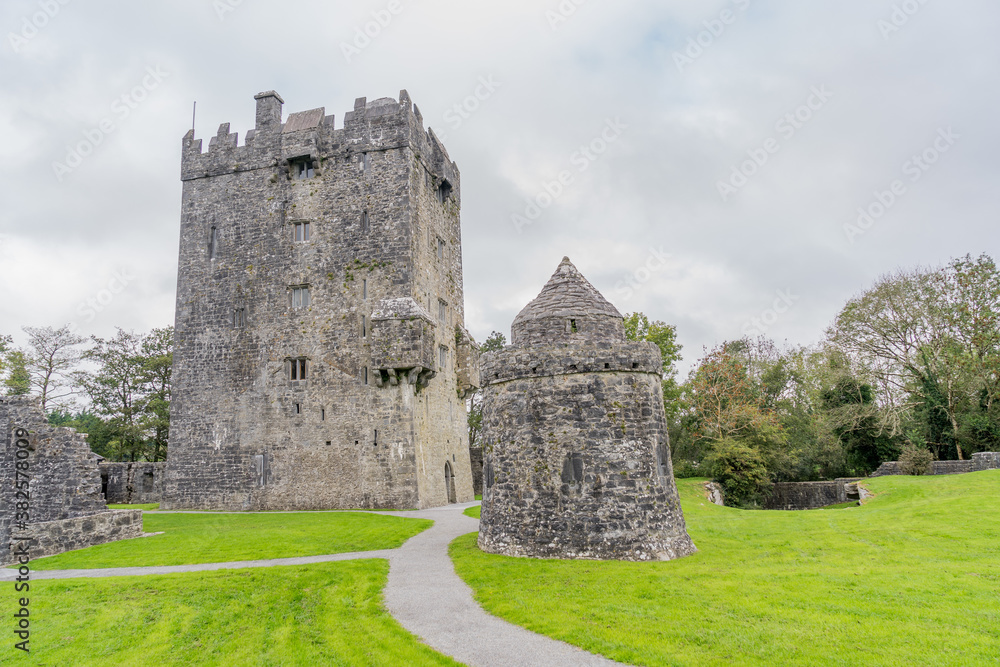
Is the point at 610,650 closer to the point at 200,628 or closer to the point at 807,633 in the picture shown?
the point at 807,633

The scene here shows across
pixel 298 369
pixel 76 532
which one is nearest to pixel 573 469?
pixel 76 532

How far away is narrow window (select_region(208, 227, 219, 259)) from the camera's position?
1133 inches

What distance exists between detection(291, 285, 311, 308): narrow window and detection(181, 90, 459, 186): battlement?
5758 millimetres

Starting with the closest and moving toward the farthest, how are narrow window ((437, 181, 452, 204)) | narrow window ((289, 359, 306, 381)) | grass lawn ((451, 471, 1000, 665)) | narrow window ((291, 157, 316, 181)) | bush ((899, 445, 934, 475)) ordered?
grass lawn ((451, 471, 1000, 665)) → narrow window ((289, 359, 306, 381)) → bush ((899, 445, 934, 475)) → narrow window ((291, 157, 316, 181)) → narrow window ((437, 181, 452, 204))

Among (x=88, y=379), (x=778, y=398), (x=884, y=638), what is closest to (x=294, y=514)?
(x=884, y=638)

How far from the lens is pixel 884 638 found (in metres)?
7.00

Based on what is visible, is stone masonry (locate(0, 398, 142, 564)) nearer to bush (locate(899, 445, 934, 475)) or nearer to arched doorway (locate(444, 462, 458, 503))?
arched doorway (locate(444, 462, 458, 503))

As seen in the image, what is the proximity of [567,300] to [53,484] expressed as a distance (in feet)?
48.1

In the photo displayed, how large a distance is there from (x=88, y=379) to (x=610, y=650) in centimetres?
4432

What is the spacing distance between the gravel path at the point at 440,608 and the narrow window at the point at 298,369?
13.1m

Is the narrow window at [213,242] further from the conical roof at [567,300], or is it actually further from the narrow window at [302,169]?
the conical roof at [567,300]

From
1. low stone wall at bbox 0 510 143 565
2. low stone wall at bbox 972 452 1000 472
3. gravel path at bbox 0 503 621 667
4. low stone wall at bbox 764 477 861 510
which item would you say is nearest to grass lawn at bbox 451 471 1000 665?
gravel path at bbox 0 503 621 667

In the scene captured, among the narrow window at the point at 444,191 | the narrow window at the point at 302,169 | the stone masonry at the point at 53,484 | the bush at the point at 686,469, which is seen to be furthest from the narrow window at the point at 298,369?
the bush at the point at 686,469

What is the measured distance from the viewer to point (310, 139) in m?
27.8
